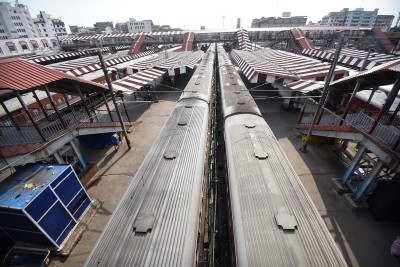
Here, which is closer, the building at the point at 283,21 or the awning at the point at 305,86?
the awning at the point at 305,86

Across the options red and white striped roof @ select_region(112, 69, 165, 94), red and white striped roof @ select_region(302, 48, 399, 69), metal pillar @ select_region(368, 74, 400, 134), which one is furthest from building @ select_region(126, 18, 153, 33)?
metal pillar @ select_region(368, 74, 400, 134)

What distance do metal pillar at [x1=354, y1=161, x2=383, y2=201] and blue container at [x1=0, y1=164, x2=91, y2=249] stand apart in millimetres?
19721

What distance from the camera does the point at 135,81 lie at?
28531 millimetres

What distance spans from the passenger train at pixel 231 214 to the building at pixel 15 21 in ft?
434

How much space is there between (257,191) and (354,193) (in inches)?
398

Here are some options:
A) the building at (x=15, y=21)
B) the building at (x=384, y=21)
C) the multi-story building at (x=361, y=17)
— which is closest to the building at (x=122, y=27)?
the building at (x=15, y=21)

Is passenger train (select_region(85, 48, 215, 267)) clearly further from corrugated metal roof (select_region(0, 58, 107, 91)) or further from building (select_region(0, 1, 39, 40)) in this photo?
building (select_region(0, 1, 39, 40))

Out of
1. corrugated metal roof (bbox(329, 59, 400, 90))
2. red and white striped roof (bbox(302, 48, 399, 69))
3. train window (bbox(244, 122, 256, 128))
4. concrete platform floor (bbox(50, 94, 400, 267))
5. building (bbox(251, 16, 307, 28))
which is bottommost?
concrete platform floor (bbox(50, 94, 400, 267))

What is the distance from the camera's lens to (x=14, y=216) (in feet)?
32.0

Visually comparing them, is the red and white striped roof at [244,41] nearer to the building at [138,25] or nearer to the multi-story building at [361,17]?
the building at [138,25]

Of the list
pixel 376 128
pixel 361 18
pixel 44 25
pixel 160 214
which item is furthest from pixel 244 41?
pixel 361 18

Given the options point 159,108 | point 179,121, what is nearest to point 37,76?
point 179,121

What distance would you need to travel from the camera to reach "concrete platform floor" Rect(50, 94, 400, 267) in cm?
1087

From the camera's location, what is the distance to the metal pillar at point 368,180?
1173 cm
